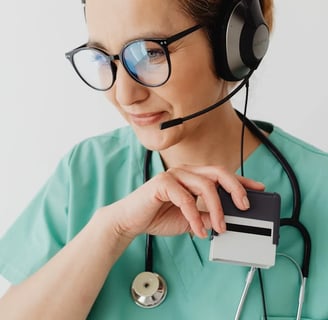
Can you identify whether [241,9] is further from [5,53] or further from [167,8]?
[5,53]

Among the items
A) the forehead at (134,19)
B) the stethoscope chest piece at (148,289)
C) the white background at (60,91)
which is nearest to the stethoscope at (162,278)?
the stethoscope chest piece at (148,289)

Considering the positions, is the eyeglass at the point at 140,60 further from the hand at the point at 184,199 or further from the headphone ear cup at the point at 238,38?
the hand at the point at 184,199

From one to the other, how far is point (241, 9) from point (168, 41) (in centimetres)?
13

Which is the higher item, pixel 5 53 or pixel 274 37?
pixel 5 53

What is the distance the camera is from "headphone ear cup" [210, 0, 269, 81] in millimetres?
909

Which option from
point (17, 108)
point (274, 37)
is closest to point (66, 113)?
point (17, 108)

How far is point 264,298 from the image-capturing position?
1032 mm

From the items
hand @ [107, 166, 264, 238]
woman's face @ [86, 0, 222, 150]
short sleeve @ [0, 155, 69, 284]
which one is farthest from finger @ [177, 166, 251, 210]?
short sleeve @ [0, 155, 69, 284]

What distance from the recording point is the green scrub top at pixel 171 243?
1040 millimetres

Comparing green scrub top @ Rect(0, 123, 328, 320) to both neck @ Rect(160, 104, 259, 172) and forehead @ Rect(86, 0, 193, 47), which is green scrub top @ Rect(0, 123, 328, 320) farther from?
forehead @ Rect(86, 0, 193, 47)

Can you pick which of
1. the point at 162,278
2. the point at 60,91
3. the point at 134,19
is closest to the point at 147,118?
the point at 134,19

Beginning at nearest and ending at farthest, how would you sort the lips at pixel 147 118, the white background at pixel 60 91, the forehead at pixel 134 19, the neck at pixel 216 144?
1. the forehead at pixel 134 19
2. the lips at pixel 147 118
3. the neck at pixel 216 144
4. the white background at pixel 60 91

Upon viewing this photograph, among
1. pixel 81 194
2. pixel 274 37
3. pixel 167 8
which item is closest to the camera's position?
pixel 167 8

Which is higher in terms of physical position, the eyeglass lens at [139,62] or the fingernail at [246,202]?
the eyeglass lens at [139,62]
